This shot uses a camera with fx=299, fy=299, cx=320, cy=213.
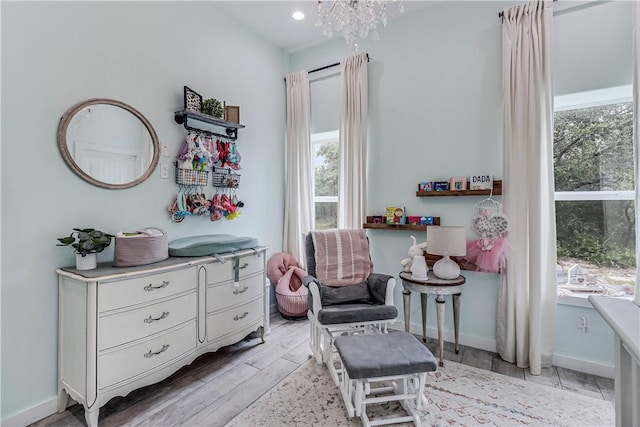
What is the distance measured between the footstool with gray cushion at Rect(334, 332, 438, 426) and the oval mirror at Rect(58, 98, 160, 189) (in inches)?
75.1

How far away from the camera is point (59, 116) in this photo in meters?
1.86

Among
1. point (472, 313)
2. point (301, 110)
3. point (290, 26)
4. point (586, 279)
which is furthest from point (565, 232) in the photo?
point (290, 26)

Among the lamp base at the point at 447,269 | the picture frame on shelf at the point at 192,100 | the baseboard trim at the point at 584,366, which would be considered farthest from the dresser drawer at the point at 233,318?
the baseboard trim at the point at 584,366

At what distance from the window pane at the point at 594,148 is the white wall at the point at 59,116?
10.0 ft

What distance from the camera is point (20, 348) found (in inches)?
66.9

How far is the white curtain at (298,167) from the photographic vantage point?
351 centimetres

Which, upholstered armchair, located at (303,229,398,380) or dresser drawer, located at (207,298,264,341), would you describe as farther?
dresser drawer, located at (207,298,264,341)

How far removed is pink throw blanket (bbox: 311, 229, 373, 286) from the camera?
2.56 m

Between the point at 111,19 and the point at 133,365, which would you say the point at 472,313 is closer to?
the point at 133,365

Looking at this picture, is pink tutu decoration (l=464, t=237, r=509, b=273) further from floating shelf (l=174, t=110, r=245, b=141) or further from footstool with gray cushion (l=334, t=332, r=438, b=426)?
floating shelf (l=174, t=110, r=245, b=141)

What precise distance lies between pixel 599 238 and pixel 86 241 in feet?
11.8

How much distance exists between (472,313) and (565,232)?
101 cm

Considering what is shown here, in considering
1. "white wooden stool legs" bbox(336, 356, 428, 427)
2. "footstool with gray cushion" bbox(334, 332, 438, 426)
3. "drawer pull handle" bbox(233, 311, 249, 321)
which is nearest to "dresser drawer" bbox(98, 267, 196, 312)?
"drawer pull handle" bbox(233, 311, 249, 321)

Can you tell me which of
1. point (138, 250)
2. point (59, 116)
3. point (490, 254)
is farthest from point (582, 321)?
point (59, 116)
